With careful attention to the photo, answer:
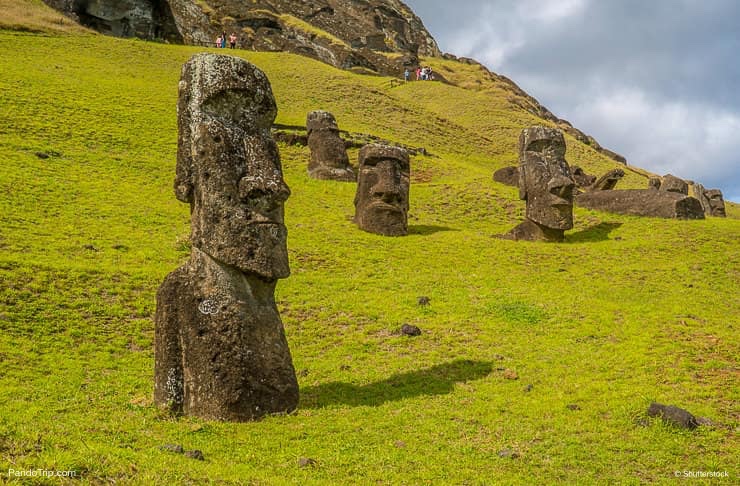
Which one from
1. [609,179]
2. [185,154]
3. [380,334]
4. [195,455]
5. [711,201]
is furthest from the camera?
[711,201]

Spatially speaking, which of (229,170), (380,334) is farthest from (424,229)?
A: (229,170)

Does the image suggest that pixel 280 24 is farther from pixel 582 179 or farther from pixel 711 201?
pixel 711 201

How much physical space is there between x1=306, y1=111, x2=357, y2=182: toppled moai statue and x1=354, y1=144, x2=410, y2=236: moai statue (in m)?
7.50

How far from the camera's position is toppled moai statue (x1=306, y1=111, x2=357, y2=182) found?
31239 mm

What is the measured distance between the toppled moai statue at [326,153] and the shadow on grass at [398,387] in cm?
2032

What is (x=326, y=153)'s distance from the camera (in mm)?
31391

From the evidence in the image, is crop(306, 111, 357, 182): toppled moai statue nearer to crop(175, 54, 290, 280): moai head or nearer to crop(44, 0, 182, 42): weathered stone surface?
crop(175, 54, 290, 280): moai head

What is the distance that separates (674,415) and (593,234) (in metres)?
16.5

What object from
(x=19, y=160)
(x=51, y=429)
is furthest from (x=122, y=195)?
(x=51, y=429)

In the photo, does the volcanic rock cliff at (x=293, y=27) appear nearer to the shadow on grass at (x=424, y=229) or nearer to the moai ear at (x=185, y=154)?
the shadow on grass at (x=424, y=229)

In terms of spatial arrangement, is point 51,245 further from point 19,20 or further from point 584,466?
point 19,20

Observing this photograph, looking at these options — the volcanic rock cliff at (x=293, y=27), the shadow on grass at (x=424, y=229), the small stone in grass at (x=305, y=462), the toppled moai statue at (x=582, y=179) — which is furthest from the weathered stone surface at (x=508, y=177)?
the volcanic rock cliff at (x=293, y=27)

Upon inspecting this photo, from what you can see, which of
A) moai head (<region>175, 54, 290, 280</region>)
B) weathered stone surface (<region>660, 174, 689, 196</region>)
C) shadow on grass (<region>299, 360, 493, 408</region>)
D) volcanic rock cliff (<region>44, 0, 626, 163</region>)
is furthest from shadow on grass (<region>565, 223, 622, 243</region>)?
volcanic rock cliff (<region>44, 0, 626, 163</region>)

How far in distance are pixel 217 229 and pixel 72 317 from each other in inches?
219
